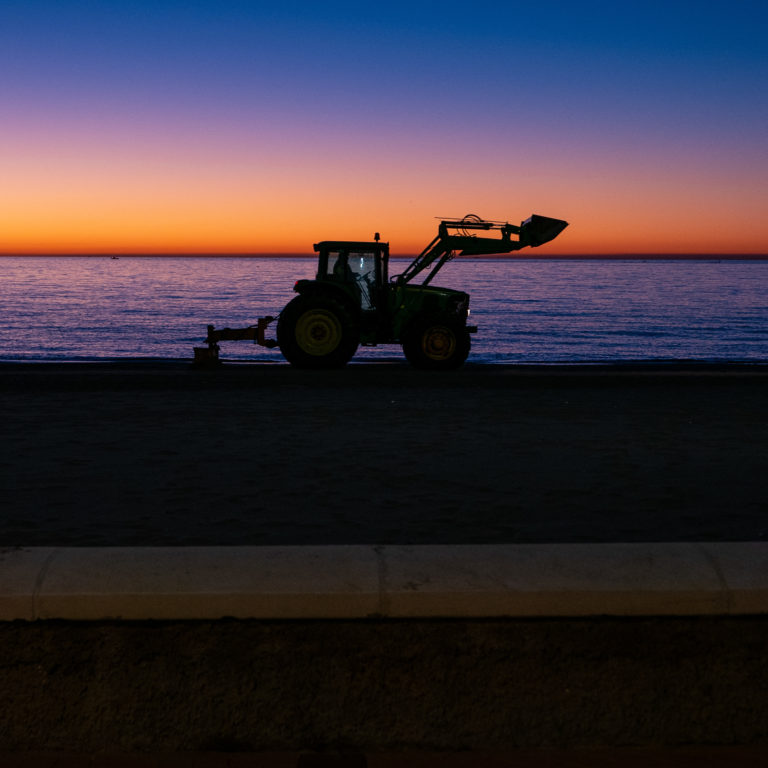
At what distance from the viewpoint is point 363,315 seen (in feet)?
59.6

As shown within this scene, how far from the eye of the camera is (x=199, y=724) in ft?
9.95

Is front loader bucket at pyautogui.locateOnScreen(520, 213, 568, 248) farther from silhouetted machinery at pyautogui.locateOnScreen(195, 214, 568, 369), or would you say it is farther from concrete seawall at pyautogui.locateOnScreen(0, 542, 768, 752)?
concrete seawall at pyautogui.locateOnScreen(0, 542, 768, 752)

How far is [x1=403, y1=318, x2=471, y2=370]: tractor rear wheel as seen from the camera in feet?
59.1

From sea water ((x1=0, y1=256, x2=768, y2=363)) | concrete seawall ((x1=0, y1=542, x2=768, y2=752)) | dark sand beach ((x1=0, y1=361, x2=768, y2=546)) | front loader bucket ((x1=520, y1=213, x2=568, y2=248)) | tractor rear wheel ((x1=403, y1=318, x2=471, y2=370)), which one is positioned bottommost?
sea water ((x1=0, y1=256, x2=768, y2=363))

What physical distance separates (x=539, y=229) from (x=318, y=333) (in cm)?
504

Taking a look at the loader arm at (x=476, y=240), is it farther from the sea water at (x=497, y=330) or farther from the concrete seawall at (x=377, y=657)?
the concrete seawall at (x=377, y=657)

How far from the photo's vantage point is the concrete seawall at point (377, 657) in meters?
3.04

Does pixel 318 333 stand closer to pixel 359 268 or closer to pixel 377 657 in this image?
pixel 359 268

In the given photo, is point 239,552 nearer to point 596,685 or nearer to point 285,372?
point 596,685

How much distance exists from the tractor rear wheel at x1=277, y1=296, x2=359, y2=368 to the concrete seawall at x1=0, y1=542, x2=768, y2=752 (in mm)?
14485

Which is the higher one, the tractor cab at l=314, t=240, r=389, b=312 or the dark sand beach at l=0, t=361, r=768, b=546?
the tractor cab at l=314, t=240, r=389, b=312

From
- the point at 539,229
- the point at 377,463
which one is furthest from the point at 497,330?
the point at 377,463

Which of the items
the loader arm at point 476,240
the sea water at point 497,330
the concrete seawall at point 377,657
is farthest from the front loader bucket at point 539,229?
the concrete seawall at point 377,657

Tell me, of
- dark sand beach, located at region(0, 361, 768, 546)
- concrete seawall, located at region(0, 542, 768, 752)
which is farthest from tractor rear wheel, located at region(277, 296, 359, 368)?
concrete seawall, located at region(0, 542, 768, 752)
